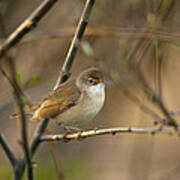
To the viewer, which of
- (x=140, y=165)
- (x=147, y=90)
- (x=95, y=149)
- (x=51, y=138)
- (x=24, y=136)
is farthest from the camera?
(x=95, y=149)

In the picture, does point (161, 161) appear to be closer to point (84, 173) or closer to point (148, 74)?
point (148, 74)

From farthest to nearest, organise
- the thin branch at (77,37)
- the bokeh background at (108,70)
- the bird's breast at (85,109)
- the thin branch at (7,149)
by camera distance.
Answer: the bokeh background at (108,70) < the bird's breast at (85,109) < the thin branch at (7,149) < the thin branch at (77,37)

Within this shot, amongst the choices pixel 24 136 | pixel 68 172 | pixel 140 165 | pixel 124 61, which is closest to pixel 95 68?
pixel 124 61

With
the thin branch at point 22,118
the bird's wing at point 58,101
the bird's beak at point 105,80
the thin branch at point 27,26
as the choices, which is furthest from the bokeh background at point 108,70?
the thin branch at point 22,118

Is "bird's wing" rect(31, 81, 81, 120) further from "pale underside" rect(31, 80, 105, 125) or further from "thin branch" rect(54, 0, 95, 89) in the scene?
"thin branch" rect(54, 0, 95, 89)

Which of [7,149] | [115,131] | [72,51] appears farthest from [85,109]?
[115,131]

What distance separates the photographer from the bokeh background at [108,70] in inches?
191

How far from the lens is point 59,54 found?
729 cm

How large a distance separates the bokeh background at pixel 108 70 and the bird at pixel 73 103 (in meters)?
0.31

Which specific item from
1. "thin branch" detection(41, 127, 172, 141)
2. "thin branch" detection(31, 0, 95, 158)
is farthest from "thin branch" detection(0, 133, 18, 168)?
"thin branch" detection(41, 127, 172, 141)

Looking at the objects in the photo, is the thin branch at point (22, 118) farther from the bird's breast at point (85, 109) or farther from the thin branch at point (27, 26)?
the bird's breast at point (85, 109)

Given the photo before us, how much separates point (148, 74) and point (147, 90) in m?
3.48

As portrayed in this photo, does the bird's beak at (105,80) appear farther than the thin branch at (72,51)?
Yes

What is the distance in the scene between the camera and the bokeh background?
4859mm
